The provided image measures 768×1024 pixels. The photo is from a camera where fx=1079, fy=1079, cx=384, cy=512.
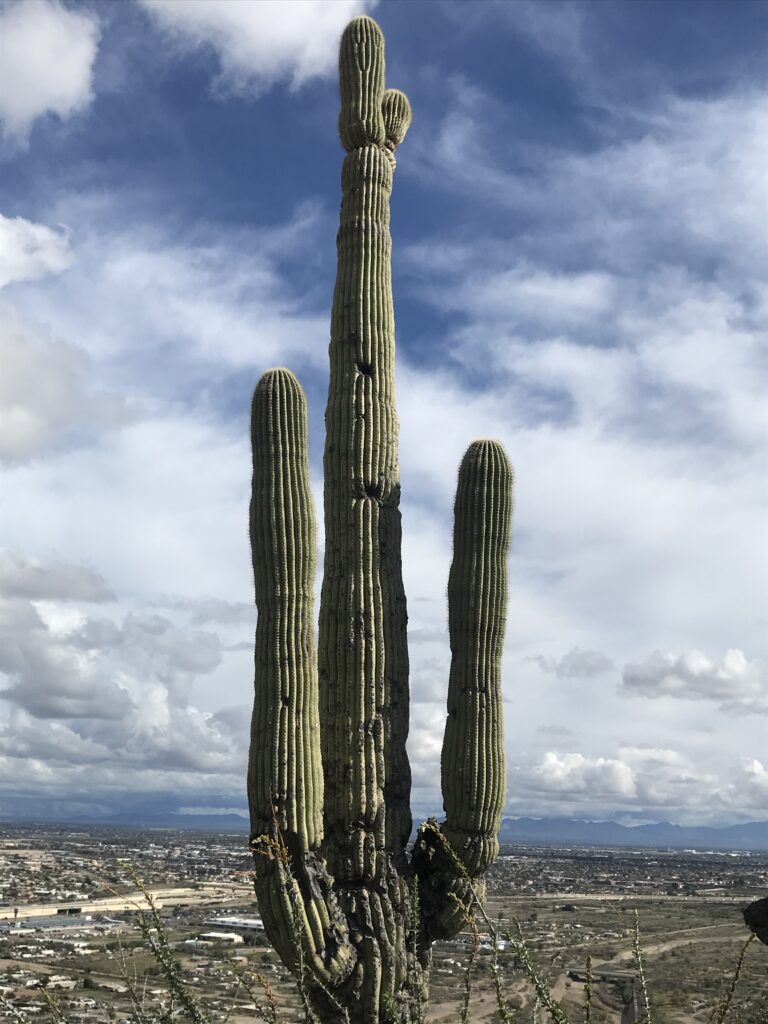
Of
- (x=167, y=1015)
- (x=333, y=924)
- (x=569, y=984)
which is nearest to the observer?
(x=167, y=1015)

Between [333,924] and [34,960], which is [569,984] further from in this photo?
[333,924]

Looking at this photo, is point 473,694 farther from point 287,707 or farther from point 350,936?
point 350,936

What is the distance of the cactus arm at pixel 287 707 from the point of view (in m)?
7.78

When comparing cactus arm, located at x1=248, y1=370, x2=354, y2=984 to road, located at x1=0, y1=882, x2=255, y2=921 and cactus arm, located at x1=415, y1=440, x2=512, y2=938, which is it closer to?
cactus arm, located at x1=415, y1=440, x2=512, y2=938

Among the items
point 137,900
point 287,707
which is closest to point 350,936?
point 287,707

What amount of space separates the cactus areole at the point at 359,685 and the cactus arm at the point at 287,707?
0.5 inches

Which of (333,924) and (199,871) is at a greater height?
(333,924)

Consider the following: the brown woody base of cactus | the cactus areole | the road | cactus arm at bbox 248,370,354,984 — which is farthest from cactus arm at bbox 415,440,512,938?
the road

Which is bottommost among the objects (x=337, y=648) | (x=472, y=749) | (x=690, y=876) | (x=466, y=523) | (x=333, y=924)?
(x=690, y=876)

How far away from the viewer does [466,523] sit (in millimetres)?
9250

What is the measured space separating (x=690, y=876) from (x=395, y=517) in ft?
314

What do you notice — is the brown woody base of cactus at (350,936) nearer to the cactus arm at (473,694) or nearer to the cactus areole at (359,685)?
the cactus areole at (359,685)

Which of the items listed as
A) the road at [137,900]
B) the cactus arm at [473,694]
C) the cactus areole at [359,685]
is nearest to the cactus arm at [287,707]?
the cactus areole at [359,685]

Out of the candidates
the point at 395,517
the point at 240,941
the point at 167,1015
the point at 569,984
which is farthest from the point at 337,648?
the point at 240,941
